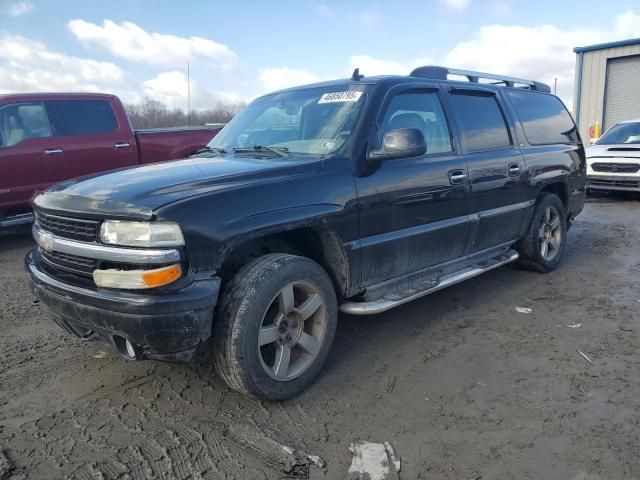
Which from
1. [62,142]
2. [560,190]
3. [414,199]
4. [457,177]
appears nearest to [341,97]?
[414,199]

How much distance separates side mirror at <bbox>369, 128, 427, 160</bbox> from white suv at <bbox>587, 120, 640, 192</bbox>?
8439mm

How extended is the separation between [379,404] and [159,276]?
143cm

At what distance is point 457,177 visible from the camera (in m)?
4.02

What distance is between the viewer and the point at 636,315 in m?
4.22

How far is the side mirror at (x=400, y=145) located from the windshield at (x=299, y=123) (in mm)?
248

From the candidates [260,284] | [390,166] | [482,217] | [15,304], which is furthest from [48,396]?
[482,217]

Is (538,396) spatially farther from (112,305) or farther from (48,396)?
(48,396)

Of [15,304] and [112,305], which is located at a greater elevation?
[112,305]

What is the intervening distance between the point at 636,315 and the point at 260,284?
3.31m

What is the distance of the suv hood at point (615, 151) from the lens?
9891 millimetres


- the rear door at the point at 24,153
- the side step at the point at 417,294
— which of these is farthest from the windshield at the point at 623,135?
the rear door at the point at 24,153

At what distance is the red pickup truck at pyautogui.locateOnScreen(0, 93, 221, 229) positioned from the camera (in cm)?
666

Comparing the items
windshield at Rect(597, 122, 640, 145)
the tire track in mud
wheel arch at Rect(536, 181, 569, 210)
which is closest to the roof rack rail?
wheel arch at Rect(536, 181, 569, 210)

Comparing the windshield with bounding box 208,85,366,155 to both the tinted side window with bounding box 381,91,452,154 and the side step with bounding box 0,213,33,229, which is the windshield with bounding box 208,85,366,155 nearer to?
the tinted side window with bounding box 381,91,452,154
